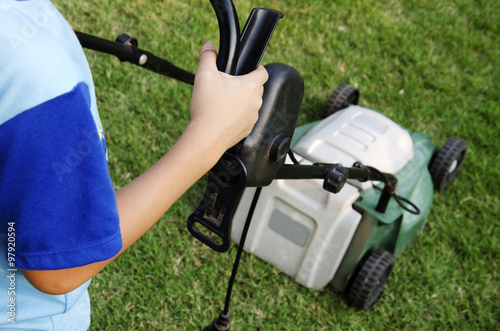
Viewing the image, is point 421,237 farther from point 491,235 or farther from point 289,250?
point 289,250

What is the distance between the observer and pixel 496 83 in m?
2.96

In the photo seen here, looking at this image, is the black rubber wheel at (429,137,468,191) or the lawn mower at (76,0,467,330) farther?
the black rubber wheel at (429,137,468,191)

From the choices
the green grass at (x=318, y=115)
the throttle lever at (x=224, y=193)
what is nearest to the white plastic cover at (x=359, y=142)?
the green grass at (x=318, y=115)

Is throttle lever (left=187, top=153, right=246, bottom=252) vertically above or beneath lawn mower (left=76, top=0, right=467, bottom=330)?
above

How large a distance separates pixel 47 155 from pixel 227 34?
28 centimetres

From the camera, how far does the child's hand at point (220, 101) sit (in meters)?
0.72

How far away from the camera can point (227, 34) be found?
73 cm

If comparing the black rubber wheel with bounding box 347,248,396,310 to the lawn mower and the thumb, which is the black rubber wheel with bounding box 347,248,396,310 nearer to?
the lawn mower

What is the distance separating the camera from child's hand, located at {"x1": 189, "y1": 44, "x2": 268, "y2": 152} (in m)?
0.72

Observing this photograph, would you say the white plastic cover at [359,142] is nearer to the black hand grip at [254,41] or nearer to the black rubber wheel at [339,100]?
the black rubber wheel at [339,100]

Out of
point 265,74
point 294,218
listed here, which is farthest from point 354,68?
point 265,74

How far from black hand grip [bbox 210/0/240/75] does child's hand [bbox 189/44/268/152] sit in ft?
0.04

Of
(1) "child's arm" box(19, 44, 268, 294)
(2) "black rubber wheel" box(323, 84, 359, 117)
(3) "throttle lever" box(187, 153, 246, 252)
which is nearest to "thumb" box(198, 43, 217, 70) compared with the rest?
(1) "child's arm" box(19, 44, 268, 294)

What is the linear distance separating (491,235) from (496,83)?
1051 millimetres
